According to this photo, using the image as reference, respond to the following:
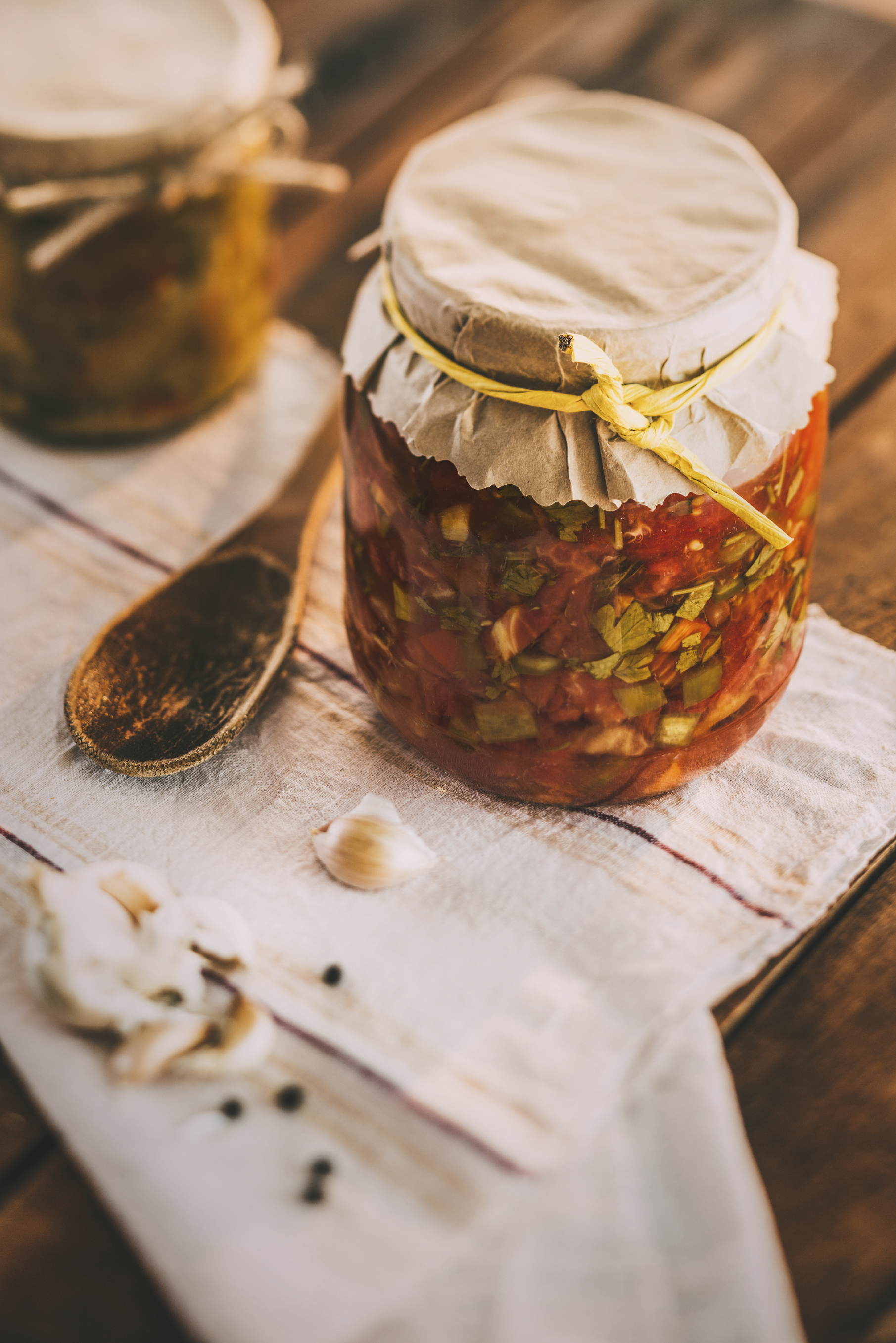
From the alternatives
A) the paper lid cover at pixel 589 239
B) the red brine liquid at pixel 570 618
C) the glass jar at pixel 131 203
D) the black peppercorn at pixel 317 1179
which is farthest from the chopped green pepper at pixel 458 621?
the glass jar at pixel 131 203

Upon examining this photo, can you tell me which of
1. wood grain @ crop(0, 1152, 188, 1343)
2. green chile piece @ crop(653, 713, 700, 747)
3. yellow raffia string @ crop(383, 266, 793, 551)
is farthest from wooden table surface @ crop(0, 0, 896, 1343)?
yellow raffia string @ crop(383, 266, 793, 551)

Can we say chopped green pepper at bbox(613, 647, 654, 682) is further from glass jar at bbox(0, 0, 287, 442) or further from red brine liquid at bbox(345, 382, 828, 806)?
glass jar at bbox(0, 0, 287, 442)

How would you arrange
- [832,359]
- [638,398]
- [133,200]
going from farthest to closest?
[832,359] → [133,200] → [638,398]

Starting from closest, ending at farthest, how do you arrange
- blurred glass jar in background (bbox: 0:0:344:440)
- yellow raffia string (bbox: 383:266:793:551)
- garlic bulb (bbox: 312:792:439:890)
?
yellow raffia string (bbox: 383:266:793:551) < garlic bulb (bbox: 312:792:439:890) < blurred glass jar in background (bbox: 0:0:344:440)

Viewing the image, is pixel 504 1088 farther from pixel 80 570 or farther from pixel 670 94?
pixel 670 94

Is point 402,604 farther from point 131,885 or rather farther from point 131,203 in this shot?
point 131,203

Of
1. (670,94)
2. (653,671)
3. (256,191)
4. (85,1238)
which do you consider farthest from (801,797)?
(670,94)

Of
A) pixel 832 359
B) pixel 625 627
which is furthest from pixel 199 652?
pixel 832 359
